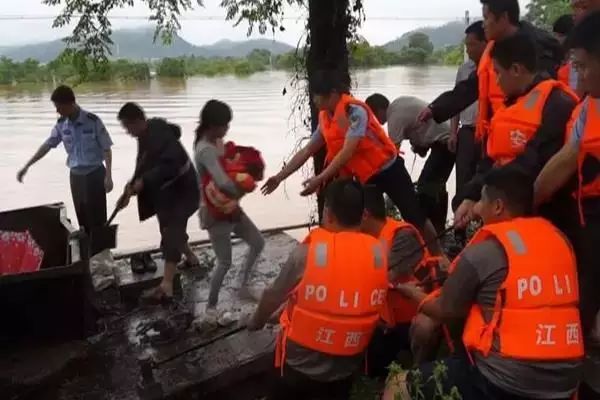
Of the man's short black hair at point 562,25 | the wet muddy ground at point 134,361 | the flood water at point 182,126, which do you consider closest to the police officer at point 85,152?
the wet muddy ground at point 134,361

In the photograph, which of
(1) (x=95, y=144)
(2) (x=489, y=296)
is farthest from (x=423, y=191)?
(2) (x=489, y=296)

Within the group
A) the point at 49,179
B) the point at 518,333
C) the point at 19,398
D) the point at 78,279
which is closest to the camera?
the point at 518,333

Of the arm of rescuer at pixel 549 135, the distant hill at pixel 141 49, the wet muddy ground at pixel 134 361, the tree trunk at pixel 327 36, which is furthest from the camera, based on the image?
the distant hill at pixel 141 49

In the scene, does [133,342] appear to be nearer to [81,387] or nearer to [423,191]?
[81,387]

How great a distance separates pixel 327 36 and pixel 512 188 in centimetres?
331

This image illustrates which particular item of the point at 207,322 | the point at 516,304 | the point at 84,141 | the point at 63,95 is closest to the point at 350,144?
the point at 207,322

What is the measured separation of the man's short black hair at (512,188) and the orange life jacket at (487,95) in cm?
83

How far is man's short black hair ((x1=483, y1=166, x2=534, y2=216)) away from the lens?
8.05ft

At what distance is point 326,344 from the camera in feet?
9.43

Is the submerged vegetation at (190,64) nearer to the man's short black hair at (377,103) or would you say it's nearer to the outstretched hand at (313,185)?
the man's short black hair at (377,103)

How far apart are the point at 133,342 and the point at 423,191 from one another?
267cm

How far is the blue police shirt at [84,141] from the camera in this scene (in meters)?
5.81

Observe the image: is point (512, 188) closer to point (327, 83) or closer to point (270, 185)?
point (327, 83)

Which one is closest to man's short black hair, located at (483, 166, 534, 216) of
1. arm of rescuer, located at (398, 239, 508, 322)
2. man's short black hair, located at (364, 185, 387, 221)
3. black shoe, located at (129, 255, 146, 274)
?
arm of rescuer, located at (398, 239, 508, 322)
